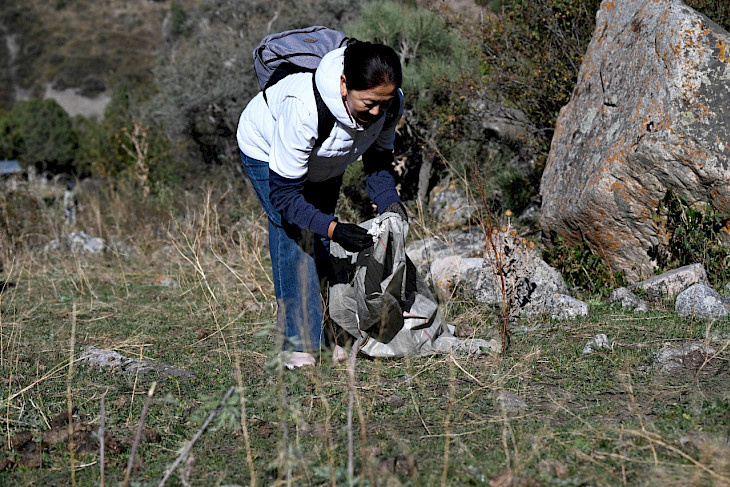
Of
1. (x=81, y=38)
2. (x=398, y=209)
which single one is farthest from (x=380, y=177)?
(x=81, y=38)

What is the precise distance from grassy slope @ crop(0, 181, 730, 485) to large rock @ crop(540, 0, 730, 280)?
0.64m

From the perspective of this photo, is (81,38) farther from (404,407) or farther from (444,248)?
(404,407)

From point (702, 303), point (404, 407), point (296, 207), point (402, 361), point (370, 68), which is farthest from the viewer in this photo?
point (702, 303)

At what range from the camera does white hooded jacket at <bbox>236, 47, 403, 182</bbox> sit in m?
3.01

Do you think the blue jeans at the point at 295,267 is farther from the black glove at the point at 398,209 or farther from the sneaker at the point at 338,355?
the black glove at the point at 398,209

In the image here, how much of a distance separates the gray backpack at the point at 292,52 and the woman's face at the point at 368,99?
0.38m

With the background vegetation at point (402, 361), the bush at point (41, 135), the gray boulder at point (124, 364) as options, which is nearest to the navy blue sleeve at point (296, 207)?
the background vegetation at point (402, 361)

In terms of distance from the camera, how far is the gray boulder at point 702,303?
12.4ft

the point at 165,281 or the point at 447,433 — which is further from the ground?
the point at 447,433

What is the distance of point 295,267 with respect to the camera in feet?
11.6

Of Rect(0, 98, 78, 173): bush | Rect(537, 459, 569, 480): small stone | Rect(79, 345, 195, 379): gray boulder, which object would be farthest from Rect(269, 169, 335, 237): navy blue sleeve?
Rect(0, 98, 78, 173): bush

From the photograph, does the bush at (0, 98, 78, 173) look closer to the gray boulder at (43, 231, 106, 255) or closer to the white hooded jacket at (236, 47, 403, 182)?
the gray boulder at (43, 231, 106, 255)

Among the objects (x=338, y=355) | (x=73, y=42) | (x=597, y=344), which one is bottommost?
(x=73, y=42)

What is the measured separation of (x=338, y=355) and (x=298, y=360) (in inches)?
9.5
